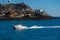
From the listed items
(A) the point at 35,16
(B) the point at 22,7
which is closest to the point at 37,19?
(A) the point at 35,16

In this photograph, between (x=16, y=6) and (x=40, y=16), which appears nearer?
(x=40, y=16)

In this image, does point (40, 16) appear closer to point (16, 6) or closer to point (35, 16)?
point (35, 16)

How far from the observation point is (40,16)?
5645 inches

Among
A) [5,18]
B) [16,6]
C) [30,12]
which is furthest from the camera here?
[16,6]

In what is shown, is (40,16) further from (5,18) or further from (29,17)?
(5,18)

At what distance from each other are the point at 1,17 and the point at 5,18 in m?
2.50

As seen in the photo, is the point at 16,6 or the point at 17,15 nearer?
the point at 17,15

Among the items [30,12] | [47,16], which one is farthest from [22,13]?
[47,16]

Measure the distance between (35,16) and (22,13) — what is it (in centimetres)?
803

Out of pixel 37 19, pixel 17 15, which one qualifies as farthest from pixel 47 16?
pixel 17 15

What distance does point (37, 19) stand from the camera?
487 ft

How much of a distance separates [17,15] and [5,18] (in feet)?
Answer: 25.0

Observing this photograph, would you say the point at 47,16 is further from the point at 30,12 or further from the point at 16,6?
the point at 16,6

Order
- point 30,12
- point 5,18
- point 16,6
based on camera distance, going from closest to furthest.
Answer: point 5,18 < point 30,12 < point 16,6
